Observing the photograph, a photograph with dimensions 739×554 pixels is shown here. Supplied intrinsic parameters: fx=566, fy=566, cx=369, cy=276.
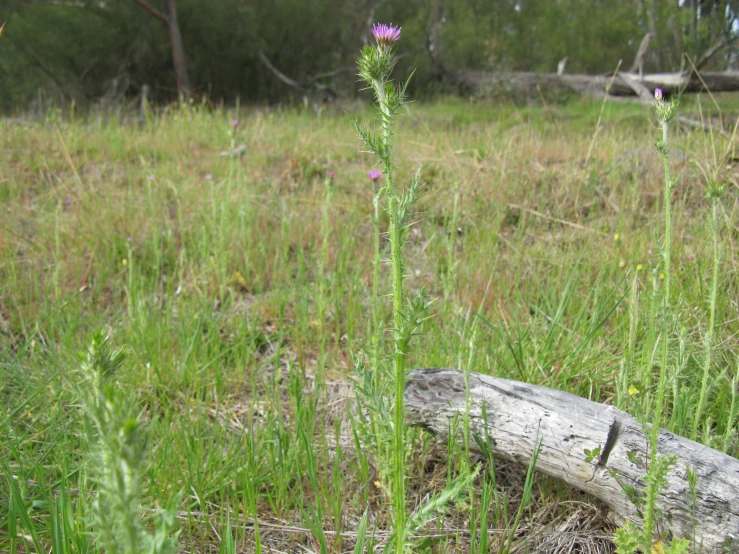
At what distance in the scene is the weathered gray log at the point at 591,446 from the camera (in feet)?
3.90

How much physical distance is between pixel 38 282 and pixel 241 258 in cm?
105

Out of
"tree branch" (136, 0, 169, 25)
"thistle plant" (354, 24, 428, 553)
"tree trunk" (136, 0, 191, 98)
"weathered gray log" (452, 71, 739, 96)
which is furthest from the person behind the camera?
"tree trunk" (136, 0, 191, 98)

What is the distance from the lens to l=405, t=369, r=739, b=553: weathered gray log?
1189 millimetres

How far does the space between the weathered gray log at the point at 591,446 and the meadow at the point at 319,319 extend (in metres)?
0.12

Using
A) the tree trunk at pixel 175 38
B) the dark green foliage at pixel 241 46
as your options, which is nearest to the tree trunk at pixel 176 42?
the tree trunk at pixel 175 38

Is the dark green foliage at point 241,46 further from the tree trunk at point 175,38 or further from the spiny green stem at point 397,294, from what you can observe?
the spiny green stem at point 397,294

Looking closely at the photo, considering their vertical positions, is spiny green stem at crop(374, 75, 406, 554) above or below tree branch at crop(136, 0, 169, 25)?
below

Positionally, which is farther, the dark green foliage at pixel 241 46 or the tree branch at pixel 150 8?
the dark green foliage at pixel 241 46

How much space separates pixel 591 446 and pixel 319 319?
1409mm

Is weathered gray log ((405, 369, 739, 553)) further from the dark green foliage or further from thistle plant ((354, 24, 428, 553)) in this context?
the dark green foliage

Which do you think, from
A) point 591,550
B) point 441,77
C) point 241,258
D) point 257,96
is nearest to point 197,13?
point 257,96

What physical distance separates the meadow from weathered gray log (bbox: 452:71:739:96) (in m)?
4.36

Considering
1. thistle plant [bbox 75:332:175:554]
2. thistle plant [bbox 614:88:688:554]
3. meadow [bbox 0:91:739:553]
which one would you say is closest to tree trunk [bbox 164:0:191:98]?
meadow [bbox 0:91:739:553]

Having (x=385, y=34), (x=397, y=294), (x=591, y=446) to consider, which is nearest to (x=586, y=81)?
(x=591, y=446)
